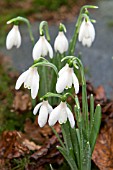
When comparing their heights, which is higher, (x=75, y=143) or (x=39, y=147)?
(x=75, y=143)

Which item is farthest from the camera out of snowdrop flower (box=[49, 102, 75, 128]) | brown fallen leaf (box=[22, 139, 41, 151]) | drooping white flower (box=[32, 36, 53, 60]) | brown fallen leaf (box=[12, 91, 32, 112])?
brown fallen leaf (box=[12, 91, 32, 112])

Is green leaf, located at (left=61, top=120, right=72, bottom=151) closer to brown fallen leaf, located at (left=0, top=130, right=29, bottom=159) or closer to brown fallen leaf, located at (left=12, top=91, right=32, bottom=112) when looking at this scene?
brown fallen leaf, located at (left=0, top=130, right=29, bottom=159)

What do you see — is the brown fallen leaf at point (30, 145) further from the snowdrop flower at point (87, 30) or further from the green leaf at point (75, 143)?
the snowdrop flower at point (87, 30)

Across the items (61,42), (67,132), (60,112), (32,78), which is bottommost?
(67,132)

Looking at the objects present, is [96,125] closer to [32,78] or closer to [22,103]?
[32,78]

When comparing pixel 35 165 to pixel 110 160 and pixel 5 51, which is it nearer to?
pixel 110 160

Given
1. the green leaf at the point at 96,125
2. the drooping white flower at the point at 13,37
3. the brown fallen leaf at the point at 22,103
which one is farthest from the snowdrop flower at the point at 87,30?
the brown fallen leaf at the point at 22,103

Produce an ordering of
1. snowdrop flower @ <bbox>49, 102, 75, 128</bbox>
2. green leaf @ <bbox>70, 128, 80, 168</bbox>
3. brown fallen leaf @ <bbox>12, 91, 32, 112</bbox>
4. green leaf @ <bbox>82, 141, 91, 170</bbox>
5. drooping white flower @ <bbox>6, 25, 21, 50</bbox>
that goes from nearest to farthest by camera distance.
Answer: snowdrop flower @ <bbox>49, 102, 75, 128</bbox>, green leaf @ <bbox>82, 141, 91, 170</bbox>, green leaf @ <bbox>70, 128, 80, 168</bbox>, drooping white flower @ <bbox>6, 25, 21, 50</bbox>, brown fallen leaf @ <bbox>12, 91, 32, 112</bbox>

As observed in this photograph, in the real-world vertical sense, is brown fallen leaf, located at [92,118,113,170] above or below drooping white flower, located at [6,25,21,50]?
below

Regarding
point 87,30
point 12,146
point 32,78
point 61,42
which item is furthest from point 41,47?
point 12,146

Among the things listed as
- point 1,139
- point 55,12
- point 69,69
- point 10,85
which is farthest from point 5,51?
point 69,69

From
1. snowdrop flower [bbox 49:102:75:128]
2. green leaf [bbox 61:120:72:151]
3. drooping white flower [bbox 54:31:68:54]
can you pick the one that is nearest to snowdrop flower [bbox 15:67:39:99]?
snowdrop flower [bbox 49:102:75:128]
